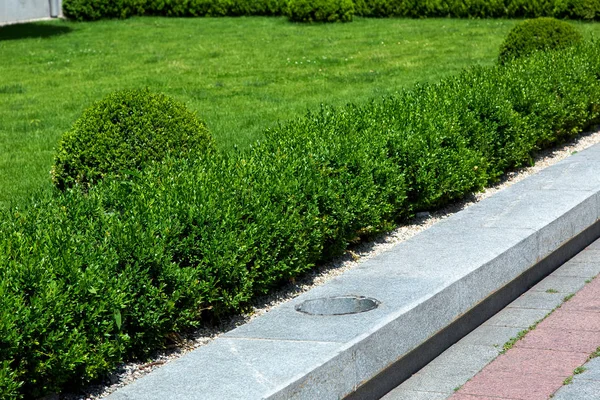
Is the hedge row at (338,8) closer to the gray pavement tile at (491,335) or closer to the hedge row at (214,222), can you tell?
the hedge row at (214,222)

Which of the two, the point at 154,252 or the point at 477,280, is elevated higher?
the point at 154,252

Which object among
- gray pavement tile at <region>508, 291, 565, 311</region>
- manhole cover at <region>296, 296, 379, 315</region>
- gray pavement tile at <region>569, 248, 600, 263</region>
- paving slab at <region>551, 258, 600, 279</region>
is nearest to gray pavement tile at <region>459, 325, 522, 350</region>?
gray pavement tile at <region>508, 291, 565, 311</region>

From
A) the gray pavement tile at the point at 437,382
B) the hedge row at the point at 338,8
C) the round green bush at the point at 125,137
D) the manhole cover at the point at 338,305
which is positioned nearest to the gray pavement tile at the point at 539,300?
the gray pavement tile at the point at 437,382

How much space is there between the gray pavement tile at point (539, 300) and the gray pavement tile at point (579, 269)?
46cm

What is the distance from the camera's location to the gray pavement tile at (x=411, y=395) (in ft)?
15.0

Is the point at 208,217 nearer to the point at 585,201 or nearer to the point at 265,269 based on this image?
the point at 265,269

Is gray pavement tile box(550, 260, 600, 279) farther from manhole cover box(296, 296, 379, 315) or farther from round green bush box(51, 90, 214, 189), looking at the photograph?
round green bush box(51, 90, 214, 189)

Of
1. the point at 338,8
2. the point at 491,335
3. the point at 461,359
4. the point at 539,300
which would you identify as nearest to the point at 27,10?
the point at 338,8

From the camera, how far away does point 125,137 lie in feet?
22.7

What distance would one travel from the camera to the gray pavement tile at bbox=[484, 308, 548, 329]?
553 centimetres

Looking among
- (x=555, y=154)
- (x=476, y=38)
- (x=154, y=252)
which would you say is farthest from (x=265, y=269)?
(x=476, y=38)

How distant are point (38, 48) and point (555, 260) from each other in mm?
14003

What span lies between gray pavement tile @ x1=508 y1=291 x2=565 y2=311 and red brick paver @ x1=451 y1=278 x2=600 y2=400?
0.28 ft

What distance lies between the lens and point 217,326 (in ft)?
16.6
